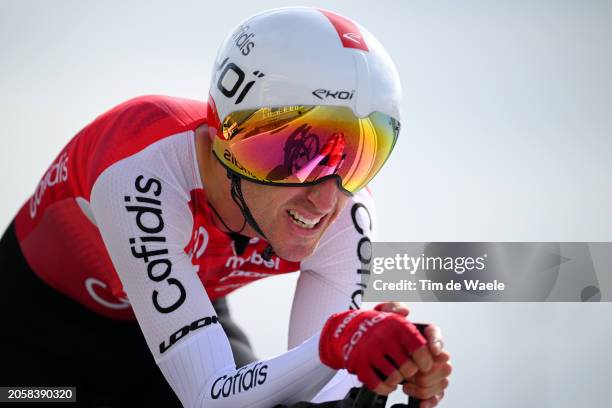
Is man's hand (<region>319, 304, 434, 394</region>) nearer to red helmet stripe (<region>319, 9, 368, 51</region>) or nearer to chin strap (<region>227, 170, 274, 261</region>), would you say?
chin strap (<region>227, 170, 274, 261</region>)

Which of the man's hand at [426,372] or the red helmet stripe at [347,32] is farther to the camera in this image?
the red helmet stripe at [347,32]

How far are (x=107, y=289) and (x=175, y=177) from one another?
764mm

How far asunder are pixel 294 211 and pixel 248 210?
0.19 metres

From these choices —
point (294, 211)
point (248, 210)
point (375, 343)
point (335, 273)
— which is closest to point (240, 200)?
point (248, 210)

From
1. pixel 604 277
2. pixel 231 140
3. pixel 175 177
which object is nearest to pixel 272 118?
pixel 231 140

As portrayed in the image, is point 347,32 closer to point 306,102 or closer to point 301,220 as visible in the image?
point 306,102

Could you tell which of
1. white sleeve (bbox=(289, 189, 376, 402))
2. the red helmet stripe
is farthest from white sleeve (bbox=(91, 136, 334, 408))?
the red helmet stripe

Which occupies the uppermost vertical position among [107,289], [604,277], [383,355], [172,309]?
[604,277]

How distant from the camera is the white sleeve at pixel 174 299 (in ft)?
8.41

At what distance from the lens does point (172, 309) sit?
8.97 ft

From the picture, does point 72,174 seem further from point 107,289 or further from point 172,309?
point 172,309
